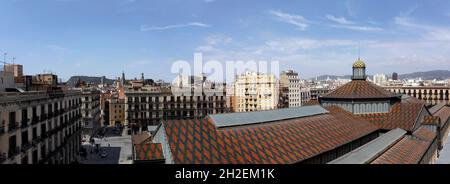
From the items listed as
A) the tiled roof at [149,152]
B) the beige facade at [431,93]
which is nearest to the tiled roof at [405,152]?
the tiled roof at [149,152]

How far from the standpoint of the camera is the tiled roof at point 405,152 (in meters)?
37.5

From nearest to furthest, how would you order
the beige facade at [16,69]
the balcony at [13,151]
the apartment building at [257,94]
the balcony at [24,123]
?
the balcony at [13,151] → the balcony at [24,123] → the beige facade at [16,69] → the apartment building at [257,94]

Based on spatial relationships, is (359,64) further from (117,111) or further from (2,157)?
(117,111)

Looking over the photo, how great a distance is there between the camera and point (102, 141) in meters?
100

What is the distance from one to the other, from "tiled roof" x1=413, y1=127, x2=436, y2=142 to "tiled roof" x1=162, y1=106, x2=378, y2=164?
56.7 ft

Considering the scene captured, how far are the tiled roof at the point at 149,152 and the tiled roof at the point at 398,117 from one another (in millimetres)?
42482

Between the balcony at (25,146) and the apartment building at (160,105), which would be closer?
the balcony at (25,146)

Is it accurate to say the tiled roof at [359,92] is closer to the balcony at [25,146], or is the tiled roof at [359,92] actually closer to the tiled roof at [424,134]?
the tiled roof at [424,134]

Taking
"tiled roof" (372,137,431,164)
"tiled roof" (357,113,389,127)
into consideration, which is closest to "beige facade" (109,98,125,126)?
"tiled roof" (357,113,389,127)

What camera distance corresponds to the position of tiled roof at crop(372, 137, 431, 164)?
37.5 metres

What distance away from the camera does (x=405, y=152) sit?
43.0 meters

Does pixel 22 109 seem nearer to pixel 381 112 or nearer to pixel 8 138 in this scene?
pixel 8 138
